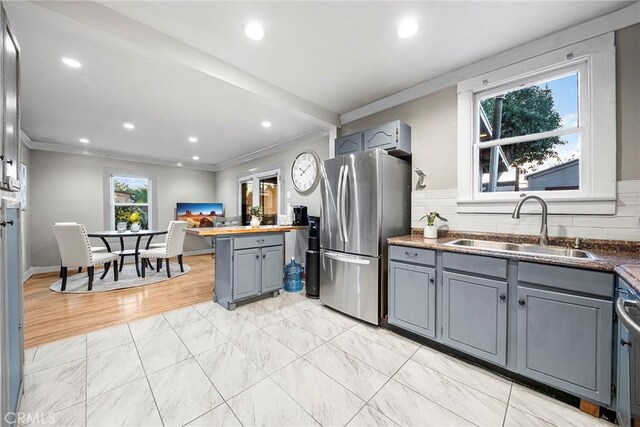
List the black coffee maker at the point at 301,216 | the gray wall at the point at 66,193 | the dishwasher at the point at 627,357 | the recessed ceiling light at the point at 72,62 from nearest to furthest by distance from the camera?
1. the dishwasher at the point at 627,357
2. the recessed ceiling light at the point at 72,62
3. the black coffee maker at the point at 301,216
4. the gray wall at the point at 66,193

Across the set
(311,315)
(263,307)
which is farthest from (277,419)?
(263,307)

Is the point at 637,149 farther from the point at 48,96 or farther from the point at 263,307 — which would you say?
the point at 48,96

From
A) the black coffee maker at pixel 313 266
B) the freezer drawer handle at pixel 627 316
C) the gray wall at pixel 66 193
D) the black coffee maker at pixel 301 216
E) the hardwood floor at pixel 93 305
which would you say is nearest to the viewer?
the freezer drawer handle at pixel 627 316

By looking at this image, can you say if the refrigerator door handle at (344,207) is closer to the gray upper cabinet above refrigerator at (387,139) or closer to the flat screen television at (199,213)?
the gray upper cabinet above refrigerator at (387,139)

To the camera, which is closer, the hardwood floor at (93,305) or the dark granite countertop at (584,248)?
the dark granite countertop at (584,248)

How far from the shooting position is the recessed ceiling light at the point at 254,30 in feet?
6.25

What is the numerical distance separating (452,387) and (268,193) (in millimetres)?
4672

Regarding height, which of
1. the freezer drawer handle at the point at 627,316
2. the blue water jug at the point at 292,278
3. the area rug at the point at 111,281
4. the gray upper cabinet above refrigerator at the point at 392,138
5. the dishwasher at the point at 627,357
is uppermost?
the gray upper cabinet above refrigerator at the point at 392,138

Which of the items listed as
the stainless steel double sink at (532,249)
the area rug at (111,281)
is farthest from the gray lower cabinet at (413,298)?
the area rug at (111,281)

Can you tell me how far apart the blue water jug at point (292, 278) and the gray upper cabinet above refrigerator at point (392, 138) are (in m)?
2.06

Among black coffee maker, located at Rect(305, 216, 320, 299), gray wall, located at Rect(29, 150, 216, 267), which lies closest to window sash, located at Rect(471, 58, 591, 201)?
black coffee maker, located at Rect(305, 216, 320, 299)

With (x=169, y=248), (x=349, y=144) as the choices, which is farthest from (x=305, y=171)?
(x=169, y=248)

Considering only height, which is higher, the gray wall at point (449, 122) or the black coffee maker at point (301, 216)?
the gray wall at point (449, 122)

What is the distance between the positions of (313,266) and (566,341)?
2432mm
